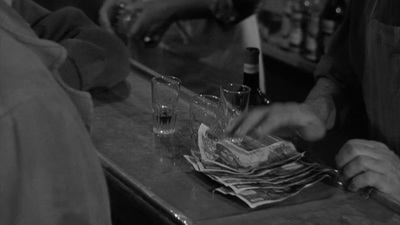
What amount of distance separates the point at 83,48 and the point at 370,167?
74 cm

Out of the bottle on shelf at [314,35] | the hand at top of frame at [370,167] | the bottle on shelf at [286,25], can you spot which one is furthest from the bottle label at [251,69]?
the bottle on shelf at [286,25]

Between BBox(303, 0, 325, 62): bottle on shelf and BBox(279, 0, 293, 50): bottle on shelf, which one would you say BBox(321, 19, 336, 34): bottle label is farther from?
BBox(279, 0, 293, 50): bottle on shelf

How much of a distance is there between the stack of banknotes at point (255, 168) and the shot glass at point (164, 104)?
111 millimetres

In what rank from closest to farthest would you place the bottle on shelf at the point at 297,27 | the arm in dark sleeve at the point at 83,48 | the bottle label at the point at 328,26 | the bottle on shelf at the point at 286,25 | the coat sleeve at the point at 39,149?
the coat sleeve at the point at 39,149 < the arm in dark sleeve at the point at 83,48 < the bottle label at the point at 328,26 < the bottle on shelf at the point at 297,27 < the bottle on shelf at the point at 286,25

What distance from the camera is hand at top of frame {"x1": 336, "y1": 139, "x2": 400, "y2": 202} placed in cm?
131

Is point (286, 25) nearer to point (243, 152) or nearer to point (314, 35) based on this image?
point (314, 35)

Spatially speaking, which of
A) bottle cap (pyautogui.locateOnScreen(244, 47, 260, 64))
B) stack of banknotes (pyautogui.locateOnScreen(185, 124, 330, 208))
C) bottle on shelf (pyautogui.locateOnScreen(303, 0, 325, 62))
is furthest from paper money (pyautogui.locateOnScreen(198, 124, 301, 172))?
bottle on shelf (pyautogui.locateOnScreen(303, 0, 325, 62))

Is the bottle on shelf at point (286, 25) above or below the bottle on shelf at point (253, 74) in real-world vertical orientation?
below

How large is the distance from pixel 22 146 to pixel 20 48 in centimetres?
9

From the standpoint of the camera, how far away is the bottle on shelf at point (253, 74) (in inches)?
66.1

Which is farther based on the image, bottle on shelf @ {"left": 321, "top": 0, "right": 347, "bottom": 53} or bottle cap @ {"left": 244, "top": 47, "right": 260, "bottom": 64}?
bottle on shelf @ {"left": 321, "top": 0, "right": 347, "bottom": 53}

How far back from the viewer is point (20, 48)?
1.97 feet

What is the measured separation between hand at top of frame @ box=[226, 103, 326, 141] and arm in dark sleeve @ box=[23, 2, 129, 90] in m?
0.40

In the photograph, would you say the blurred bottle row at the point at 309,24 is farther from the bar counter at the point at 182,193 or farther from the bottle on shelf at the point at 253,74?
the bar counter at the point at 182,193
